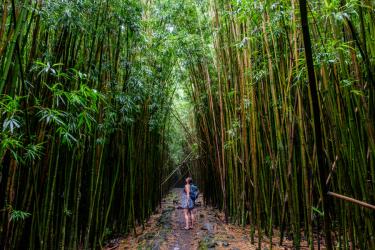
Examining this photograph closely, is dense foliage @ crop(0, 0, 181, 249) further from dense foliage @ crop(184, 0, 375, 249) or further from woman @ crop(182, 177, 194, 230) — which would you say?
dense foliage @ crop(184, 0, 375, 249)

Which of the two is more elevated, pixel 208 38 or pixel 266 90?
pixel 208 38

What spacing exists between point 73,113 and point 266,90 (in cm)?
265

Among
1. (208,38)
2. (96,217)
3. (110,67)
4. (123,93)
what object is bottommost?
(96,217)

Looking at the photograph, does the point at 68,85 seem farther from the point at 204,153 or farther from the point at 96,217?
the point at 204,153

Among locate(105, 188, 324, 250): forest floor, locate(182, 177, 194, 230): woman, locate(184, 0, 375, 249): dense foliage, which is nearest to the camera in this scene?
locate(184, 0, 375, 249): dense foliage

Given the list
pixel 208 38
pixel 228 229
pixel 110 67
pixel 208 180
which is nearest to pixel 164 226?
pixel 228 229

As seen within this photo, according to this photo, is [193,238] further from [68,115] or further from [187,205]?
[68,115]

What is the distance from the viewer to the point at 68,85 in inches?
123

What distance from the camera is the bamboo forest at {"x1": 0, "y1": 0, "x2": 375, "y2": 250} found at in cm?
230

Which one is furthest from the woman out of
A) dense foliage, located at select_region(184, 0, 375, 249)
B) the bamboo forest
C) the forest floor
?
dense foliage, located at select_region(184, 0, 375, 249)

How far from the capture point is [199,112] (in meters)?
7.07

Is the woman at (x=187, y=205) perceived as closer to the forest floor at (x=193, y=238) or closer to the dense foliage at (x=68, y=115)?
the forest floor at (x=193, y=238)

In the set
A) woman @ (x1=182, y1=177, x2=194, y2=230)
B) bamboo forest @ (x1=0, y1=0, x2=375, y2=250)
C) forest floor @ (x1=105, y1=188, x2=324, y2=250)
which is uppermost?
bamboo forest @ (x1=0, y1=0, x2=375, y2=250)

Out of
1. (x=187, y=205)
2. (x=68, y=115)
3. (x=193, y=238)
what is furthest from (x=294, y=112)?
(x=187, y=205)
